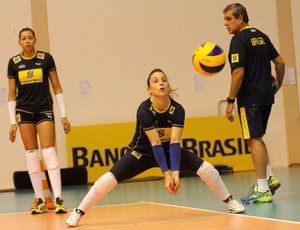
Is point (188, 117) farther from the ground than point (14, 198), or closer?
farther from the ground

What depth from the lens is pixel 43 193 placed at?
7391mm

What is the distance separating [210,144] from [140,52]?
2.07m

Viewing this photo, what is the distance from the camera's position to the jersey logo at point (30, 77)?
7.20 metres

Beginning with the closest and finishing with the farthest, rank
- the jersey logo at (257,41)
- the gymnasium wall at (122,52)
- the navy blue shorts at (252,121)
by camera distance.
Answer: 1. the navy blue shorts at (252,121)
2. the jersey logo at (257,41)
3. the gymnasium wall at (122,52)

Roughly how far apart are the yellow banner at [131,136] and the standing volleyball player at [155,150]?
20.8ft

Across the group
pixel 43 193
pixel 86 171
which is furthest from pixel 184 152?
pixel 86 171

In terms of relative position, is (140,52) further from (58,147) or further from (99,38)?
(58,147)

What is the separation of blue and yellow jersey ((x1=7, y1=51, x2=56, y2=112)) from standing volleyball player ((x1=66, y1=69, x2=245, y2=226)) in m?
1.66

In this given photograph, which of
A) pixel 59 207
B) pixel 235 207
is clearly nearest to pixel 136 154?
pixel 235 207

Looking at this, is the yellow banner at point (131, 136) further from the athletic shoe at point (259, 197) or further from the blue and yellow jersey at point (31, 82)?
the athletic shoe at point (259, 197)

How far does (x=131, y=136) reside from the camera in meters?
12.3

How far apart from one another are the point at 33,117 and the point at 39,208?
3.05 feet

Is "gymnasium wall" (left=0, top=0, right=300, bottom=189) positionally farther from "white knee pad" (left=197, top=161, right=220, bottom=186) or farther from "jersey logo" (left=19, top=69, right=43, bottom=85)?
"white knee pad" (left=197, top=161, right=220, bottom=186)

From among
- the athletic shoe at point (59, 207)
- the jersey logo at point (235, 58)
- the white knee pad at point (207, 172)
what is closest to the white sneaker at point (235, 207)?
the white knee pad at point (207, 172)
